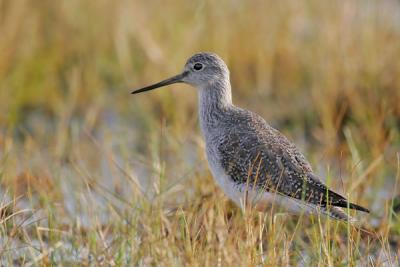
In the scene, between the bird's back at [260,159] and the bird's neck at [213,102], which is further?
the bird's neck at [213,102]

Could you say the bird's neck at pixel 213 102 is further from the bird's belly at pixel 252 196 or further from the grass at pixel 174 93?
the bird's belly at pixel 252 196

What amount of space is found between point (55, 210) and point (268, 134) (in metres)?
1.42

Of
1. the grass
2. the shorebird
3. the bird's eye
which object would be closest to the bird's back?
the shorebird

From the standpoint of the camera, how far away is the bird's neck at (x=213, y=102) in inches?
235

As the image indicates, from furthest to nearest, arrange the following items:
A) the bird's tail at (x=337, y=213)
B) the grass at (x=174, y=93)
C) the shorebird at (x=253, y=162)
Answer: the grass at (x=174, y=93) < the shorebird at (x=253, y=162) < the bird's tail at (x=337, y=213)

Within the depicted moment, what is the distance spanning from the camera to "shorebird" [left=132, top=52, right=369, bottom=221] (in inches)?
201

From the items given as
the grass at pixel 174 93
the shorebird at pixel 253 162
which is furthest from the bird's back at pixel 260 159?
the grass at pixel 174 93

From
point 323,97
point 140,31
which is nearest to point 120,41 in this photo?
point 140,31

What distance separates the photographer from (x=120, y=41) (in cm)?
874

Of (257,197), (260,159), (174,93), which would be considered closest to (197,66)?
(260,159)

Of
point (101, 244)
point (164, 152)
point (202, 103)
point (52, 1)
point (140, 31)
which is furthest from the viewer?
point (52, 1)

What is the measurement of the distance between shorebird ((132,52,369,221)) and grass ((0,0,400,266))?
0.24 m

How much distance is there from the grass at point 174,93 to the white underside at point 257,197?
0.53 ft

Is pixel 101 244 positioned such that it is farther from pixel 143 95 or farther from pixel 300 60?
pixel 300 60
